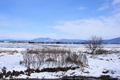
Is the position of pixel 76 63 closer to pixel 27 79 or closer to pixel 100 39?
pixel 27 79

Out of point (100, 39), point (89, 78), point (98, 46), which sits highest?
point (100, 39)

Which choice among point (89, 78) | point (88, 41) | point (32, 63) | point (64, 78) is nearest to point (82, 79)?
point (89, 78)

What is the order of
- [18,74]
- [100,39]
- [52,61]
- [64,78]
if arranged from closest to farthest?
1. [64,78]
2. [18,74]
3. [52,61]
4. [100,39]

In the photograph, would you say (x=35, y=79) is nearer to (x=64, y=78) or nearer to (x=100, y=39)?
(x=64, y=78)

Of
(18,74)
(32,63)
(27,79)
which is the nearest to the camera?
(27,79)

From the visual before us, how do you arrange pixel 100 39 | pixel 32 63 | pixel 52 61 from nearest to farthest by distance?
pixel 32 63 < pixel 52 61 < pixel 100 39

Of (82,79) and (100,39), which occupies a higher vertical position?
(100,39)

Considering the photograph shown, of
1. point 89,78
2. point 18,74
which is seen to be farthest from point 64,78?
point 18,74

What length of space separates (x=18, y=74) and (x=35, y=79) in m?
1.99

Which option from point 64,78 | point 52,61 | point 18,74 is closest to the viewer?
point 64,78

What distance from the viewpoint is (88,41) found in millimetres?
21828

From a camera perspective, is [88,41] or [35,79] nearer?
[35,79]

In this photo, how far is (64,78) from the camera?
7527 millimetres

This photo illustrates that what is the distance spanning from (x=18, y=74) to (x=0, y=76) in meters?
1.19
